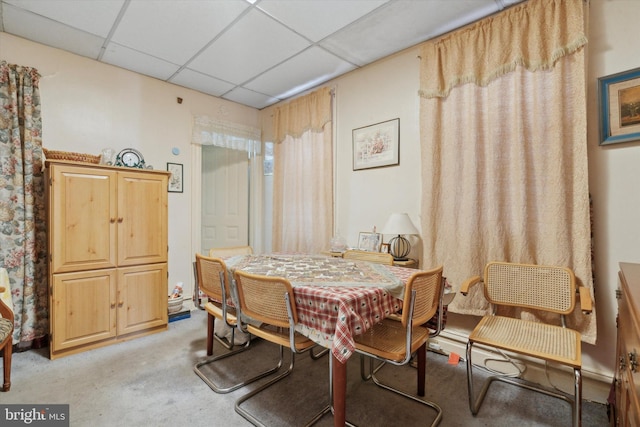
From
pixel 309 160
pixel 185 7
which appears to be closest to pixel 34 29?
pixel 185 7

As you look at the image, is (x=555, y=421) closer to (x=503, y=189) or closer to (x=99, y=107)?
(x=503, y=189)

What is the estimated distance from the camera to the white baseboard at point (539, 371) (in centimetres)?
184

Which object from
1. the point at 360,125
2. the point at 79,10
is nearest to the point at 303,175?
the point at 360,125

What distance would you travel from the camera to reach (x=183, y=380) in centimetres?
208

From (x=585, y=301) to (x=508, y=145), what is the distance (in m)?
1.11

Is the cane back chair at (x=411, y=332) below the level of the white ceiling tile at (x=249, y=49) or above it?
below

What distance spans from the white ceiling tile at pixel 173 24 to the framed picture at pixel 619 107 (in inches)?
97.2

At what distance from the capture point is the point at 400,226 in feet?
8.27

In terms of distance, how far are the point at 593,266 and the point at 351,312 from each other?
1673 mm

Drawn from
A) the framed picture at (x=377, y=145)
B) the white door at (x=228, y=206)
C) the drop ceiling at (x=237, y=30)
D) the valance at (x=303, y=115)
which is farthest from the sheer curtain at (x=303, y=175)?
the white door at (x=228, y=206)

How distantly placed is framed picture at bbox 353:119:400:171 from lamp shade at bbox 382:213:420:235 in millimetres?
577

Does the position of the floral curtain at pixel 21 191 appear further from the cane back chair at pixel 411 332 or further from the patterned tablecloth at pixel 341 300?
the cane back chair at pixel 411 332

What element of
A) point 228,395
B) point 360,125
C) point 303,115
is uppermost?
point 303,115

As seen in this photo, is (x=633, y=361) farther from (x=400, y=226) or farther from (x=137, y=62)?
(x=137, y=62)
